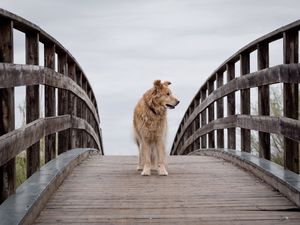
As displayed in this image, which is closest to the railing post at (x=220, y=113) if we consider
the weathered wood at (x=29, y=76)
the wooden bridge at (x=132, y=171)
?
the wooden bridge at (x=132, y=171)

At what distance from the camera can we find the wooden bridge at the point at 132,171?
4699 mm

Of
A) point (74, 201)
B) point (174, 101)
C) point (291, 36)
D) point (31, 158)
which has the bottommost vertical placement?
point (74, 201)

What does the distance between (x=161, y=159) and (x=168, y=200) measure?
202 cm

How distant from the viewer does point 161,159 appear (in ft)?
24.5

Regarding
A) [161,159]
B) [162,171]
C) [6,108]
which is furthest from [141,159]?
[6,108]

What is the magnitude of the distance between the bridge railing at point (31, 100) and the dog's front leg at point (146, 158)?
3.58 ft

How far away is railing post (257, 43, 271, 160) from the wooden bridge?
0.01m

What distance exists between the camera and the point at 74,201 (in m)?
5.46

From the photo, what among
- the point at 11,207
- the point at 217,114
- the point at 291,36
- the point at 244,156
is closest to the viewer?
the point at 11,207

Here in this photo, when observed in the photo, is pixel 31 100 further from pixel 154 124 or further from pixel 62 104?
pixel 62 104

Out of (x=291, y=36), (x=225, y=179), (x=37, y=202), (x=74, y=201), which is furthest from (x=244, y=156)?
(x=37, y=202)

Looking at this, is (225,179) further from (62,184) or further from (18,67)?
(18,67)

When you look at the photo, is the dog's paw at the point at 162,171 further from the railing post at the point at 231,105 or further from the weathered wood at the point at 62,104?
the railing post at the point at 231,105

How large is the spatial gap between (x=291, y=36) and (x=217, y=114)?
536 centimetres
